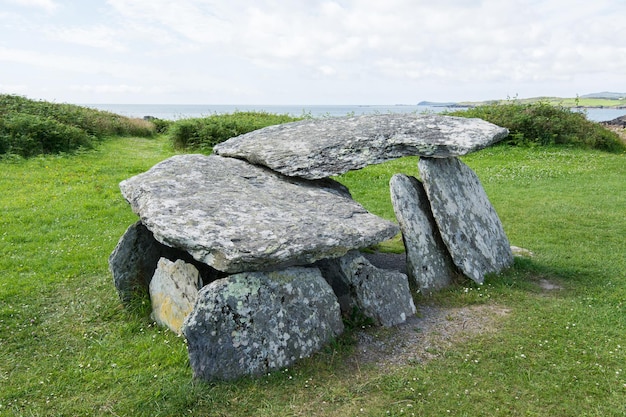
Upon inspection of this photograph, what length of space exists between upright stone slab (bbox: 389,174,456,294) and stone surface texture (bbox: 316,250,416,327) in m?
0.81

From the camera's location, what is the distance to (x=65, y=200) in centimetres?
1399

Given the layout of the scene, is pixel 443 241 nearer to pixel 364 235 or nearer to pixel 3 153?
pixel 364 235

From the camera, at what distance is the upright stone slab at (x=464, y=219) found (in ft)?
27.4

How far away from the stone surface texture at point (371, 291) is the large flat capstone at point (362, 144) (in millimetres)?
1777

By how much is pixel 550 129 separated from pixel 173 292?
21469 mm

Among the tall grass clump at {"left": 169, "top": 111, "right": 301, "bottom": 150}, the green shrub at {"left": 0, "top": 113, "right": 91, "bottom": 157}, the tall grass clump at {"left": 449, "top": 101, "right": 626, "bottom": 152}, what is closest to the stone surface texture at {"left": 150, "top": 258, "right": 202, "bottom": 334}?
the green shrub at {"left": 0, "top": 113, "right": 91, "bottom": 157}

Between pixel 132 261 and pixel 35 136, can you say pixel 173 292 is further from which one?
pixel 35 136

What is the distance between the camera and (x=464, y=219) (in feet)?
28.6

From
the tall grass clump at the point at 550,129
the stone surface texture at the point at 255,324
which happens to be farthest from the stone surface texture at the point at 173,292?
the tall grass clump at the point at 550,129

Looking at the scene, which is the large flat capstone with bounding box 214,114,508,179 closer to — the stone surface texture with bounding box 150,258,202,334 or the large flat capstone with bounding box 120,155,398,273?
the large flat capstone with bounding box 120,155,398,273

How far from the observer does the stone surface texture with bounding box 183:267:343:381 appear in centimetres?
586

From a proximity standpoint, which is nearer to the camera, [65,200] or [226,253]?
[226,253]

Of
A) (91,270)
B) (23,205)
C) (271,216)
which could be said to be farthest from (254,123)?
(271,216)

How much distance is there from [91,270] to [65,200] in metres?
5.57
